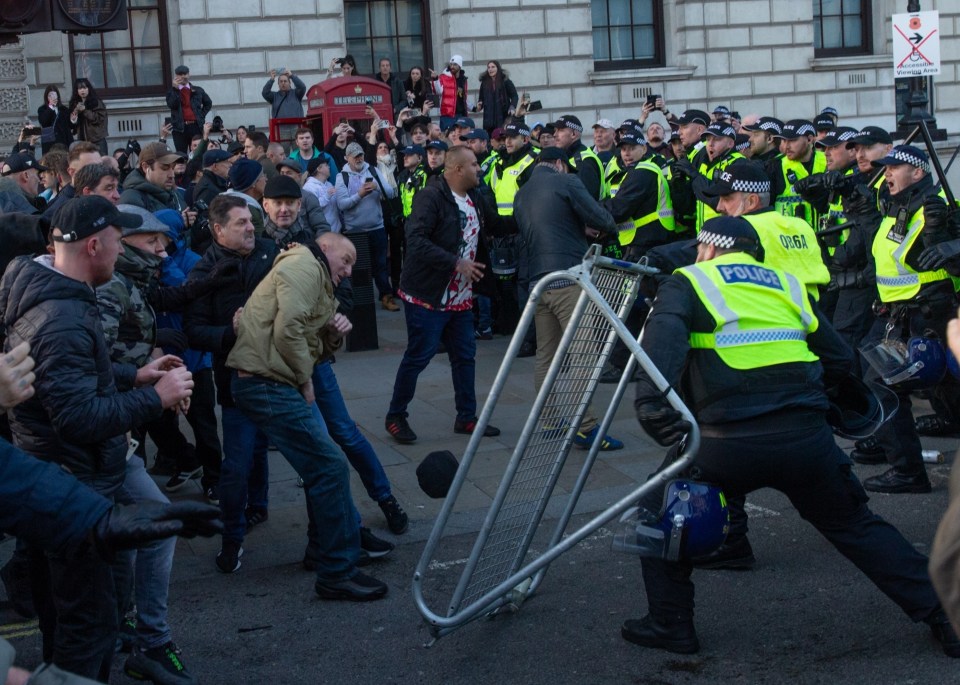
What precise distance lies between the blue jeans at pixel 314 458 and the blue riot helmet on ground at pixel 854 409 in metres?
2.19

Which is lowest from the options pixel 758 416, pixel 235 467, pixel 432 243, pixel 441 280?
pixel 235 467

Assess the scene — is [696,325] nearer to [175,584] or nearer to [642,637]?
[642,637]

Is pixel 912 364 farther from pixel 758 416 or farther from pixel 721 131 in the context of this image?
pixel 721 131

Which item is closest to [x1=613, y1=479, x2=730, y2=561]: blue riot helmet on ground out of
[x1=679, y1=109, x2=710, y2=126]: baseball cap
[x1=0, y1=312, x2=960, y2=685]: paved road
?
[x1=0, y1=312, x2=960, y2=685]: paved road

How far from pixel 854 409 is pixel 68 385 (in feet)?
10.5

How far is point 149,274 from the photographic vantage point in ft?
19.8

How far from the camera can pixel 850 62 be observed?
23250 mm

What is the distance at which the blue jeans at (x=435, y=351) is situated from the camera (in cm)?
823

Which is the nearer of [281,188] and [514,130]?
[281,188]

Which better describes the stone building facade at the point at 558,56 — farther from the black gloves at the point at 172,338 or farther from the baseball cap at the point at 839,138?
the black gloves at the point at 172,338

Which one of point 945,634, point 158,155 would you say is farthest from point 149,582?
point 158,155

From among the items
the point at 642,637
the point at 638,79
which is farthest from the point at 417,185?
the point at 638,79

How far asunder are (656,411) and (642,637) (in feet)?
3.65

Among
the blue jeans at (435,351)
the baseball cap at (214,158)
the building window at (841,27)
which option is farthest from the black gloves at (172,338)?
the building window at (841,27)
